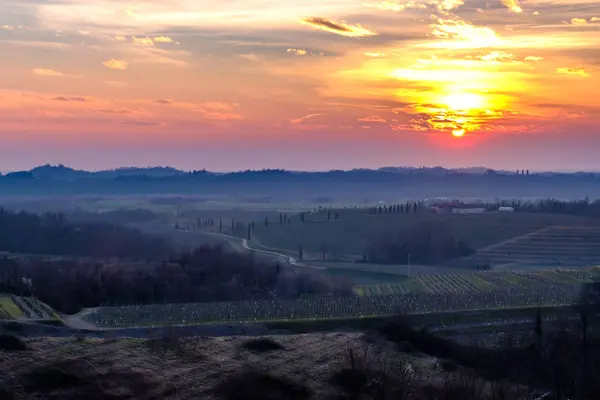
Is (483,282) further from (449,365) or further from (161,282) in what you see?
(449,365)

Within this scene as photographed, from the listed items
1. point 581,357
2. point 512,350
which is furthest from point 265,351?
point 581,357

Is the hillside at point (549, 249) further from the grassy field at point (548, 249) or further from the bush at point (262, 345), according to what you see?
the bush at point (262, 345)

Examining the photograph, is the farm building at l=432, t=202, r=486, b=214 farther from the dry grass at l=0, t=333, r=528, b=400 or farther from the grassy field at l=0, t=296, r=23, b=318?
the dry grass at l=0, t=333, r=528, b=400

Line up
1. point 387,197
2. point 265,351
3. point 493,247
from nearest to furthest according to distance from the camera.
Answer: point 265,351 → point 493,247 → point 387,197

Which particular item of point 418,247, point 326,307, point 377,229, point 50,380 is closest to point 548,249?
point 418,247

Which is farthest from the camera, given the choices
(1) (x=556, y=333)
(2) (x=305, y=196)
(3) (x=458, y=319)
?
(2) (x=305, y=196)

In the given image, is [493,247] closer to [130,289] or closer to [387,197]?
[130,289]
